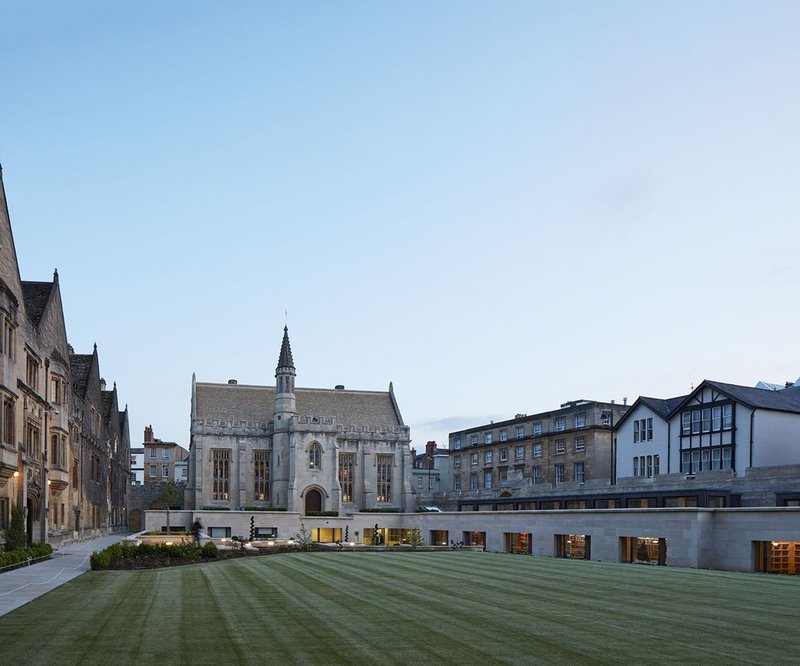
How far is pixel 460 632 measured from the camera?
17.6 metres

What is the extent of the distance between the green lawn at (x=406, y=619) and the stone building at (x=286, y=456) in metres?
57.8

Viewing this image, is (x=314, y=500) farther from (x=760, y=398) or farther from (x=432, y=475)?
(x=760, y=398)

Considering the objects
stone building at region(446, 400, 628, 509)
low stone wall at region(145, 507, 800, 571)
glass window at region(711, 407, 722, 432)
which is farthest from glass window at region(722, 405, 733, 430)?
low stone wall at region(145, 507, 800, 571)

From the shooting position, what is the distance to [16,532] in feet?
135

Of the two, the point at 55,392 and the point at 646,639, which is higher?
the point at 55,392

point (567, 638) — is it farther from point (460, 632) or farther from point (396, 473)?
point (396, 473)

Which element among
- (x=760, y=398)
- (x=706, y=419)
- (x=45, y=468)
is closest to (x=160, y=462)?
(x=45, y=468)

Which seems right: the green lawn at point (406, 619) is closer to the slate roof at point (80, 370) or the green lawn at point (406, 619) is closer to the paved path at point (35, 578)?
the paved path at point (35, 578)

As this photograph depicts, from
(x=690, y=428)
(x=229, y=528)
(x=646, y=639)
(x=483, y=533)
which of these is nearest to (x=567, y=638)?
(x=646, y=639)

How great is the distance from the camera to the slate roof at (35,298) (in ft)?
173

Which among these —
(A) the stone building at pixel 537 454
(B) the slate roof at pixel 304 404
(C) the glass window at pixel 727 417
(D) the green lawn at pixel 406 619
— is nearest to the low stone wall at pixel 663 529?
(D) the green lawn at pixel 406 619

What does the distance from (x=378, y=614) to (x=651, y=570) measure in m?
19.8

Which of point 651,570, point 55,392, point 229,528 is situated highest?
point 55,392

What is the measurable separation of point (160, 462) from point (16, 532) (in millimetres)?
105828
